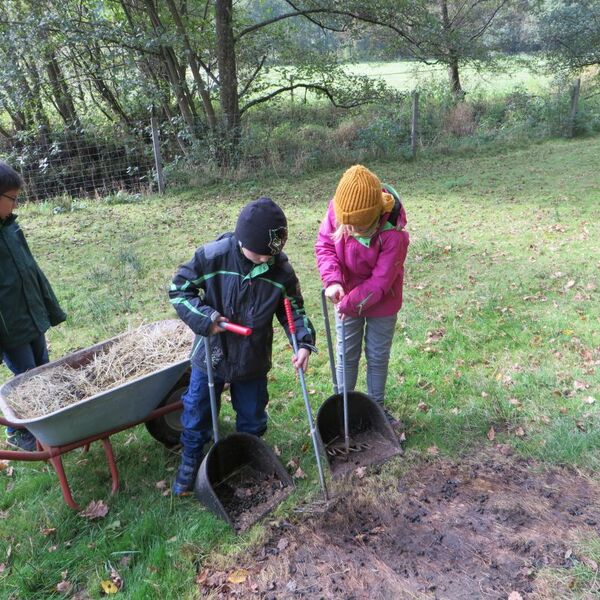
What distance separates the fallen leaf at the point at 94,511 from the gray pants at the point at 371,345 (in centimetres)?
168

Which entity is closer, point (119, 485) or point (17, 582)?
point (17, 582)

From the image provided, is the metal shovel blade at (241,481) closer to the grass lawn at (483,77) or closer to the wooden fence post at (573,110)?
the wooden fence post at (573,110)

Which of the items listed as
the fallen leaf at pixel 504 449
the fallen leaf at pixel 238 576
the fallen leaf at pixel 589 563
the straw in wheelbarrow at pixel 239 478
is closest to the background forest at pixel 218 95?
the straw in wheelbarrow at pixel 239 478

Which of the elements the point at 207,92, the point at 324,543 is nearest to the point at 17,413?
the point at 324,543

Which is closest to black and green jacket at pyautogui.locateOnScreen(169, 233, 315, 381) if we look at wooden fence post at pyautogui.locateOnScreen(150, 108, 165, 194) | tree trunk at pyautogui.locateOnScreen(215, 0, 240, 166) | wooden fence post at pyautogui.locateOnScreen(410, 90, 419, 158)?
wooden fence post at pyautogui.locateOnScreen(150, 108, 165, 194)

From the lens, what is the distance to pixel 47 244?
348 inches

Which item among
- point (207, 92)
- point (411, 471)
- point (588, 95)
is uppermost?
point (207, 92)

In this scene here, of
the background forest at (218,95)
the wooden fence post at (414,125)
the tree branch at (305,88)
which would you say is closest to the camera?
the background forest at (218,95)

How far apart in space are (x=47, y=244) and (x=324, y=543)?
766 cm

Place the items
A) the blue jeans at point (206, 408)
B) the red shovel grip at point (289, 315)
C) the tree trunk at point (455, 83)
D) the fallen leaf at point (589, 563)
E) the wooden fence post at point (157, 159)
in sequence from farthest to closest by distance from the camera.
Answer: the tree trunk at point (455, 83), the wooden fence post at point (157, 159), the blue jeans at point (206, 408), the red shovel grip at point (289, 315), the fallen leaf at point (589, 563)

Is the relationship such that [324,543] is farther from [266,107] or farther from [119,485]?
[266,107]

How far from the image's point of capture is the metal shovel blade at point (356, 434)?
138 inches

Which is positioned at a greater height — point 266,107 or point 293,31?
point 293,31

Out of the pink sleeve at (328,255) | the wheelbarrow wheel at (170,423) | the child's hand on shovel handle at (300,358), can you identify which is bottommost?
the wheelbarrow wheel at (170,423)
